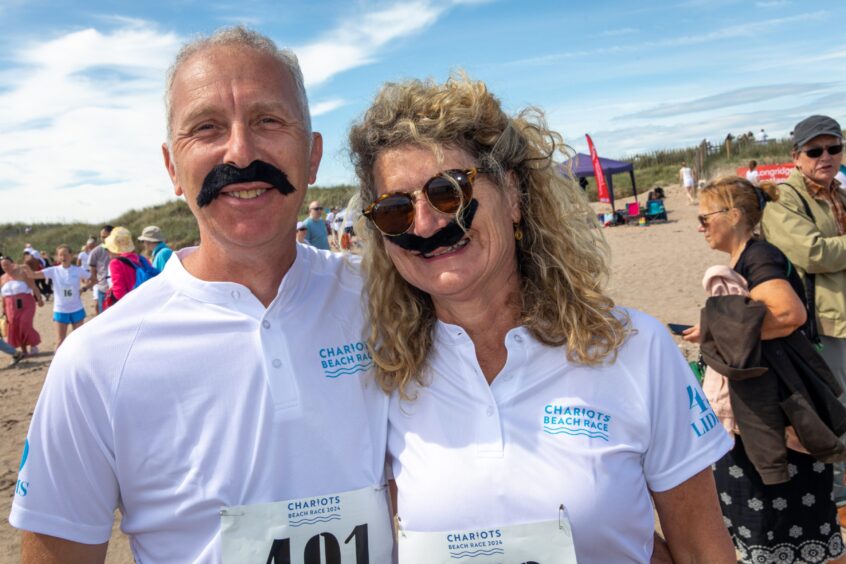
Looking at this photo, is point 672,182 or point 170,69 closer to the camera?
point 170,69

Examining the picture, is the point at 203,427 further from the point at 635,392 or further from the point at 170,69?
the point at 635,392

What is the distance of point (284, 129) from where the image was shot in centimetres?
194

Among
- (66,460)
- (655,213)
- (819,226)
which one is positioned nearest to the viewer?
(66,460)

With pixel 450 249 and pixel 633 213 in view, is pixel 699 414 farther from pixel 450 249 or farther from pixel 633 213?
pixel 633 213

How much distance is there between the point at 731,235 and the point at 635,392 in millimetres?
2095

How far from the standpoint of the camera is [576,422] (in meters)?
1.78

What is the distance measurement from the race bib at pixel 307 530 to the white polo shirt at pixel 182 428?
41 mm

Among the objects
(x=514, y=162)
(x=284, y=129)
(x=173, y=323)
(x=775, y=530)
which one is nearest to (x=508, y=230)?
(x=514, y=162)

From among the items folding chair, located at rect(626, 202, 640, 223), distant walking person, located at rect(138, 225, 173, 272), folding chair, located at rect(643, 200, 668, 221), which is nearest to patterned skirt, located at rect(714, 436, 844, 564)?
distant walking person, located at rect(138, 225, 173, 272)

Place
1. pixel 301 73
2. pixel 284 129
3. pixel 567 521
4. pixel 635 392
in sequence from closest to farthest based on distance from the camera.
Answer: pixel 567 521 < pixel 635 392 < pixel 284 129 < pixel 301 73

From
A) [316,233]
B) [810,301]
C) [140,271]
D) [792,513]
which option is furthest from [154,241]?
[792,513]

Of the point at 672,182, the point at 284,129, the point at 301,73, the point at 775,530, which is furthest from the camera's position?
the point at 672,182

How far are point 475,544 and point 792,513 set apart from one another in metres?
2.40

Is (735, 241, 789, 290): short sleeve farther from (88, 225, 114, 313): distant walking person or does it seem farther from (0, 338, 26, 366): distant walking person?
(0, 338, 26, 366): distant walking person
